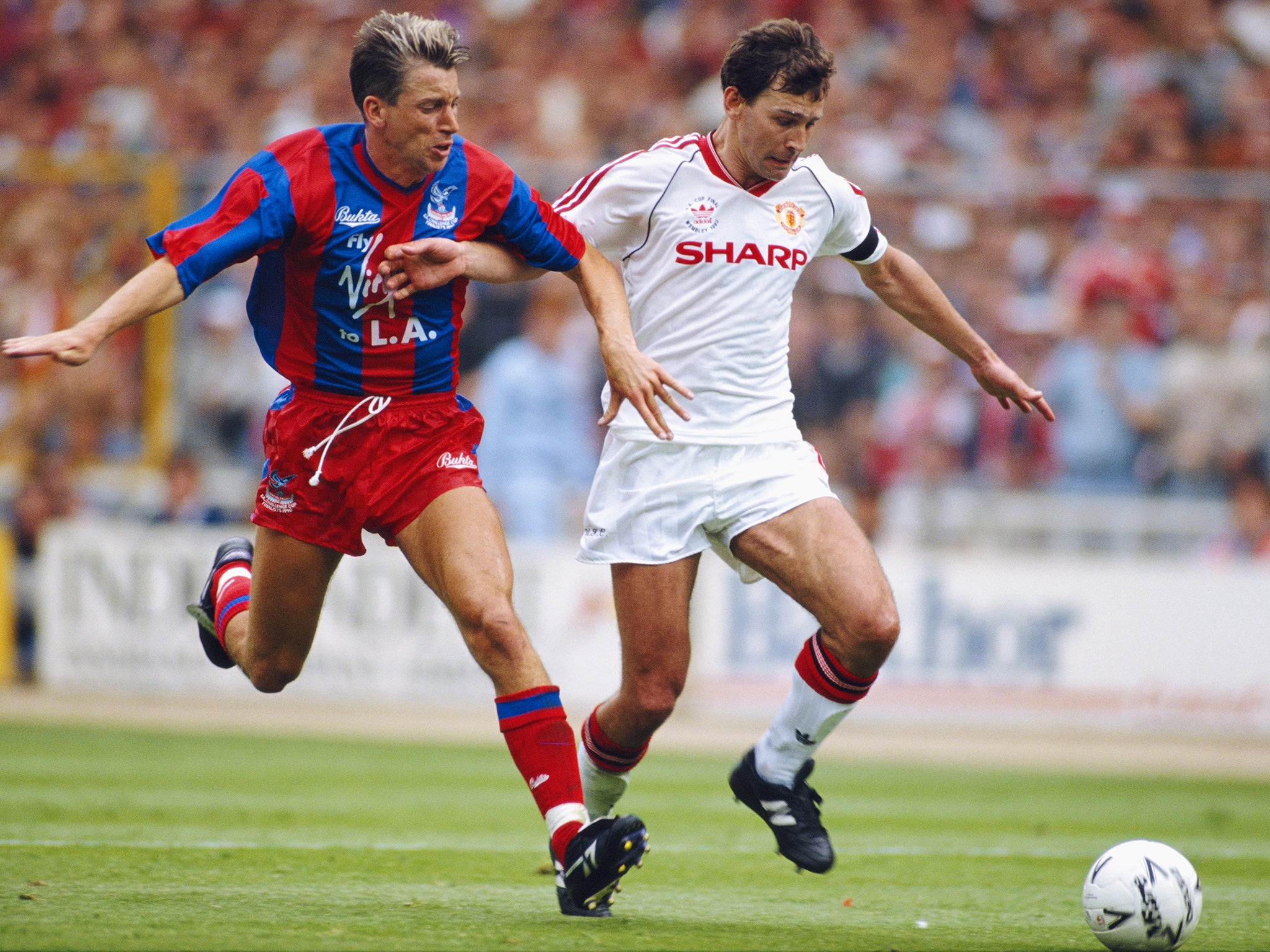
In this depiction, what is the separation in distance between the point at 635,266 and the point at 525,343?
677cm

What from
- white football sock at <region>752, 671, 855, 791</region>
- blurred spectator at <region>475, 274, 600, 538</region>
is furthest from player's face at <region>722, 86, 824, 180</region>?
blurred spectator at <region>475, 274, 600, 538</region>

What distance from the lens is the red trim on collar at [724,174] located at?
5414mm

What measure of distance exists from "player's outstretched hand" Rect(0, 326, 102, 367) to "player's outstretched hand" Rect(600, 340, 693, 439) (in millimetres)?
1523

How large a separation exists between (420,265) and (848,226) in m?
1.61

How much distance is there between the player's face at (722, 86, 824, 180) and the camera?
5137mm

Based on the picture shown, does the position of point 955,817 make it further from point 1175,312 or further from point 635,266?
point 1175,312

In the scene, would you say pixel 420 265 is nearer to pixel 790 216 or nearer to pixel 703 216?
pixel 703 216

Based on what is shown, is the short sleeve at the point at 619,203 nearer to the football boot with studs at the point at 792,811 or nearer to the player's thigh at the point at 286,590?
the player's thigh at the point at 286,590

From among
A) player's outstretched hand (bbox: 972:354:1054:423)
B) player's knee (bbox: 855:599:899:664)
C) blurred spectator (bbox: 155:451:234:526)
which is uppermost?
player's outstretched hand (bbox: 972:354:1054:423)

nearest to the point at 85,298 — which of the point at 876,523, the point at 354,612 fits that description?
the point at 354,612

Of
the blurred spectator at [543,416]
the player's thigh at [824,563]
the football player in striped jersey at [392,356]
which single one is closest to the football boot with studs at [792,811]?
the player's thigh at [824,563]

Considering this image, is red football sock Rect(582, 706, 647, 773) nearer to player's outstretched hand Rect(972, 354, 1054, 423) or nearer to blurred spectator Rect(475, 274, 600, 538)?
player's outstretched hand Rect(972, 354, 1054, 423)

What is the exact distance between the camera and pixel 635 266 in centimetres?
554

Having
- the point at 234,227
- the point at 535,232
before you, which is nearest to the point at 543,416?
the point at 535,232
